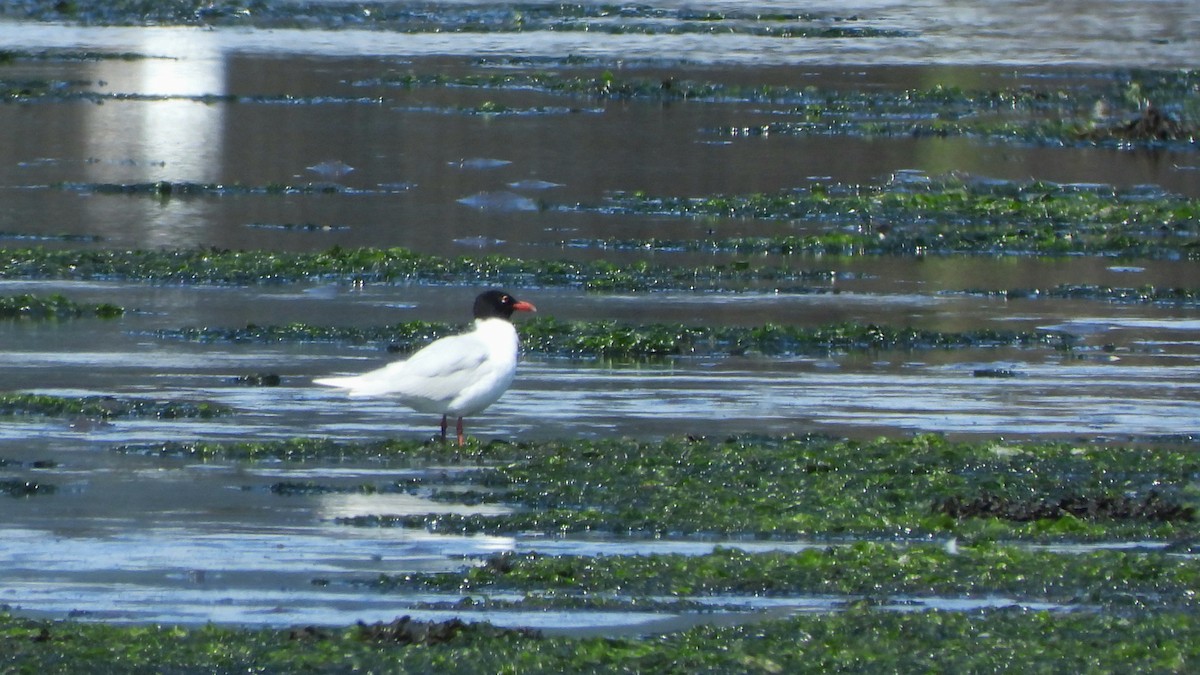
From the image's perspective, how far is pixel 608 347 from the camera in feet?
41.8

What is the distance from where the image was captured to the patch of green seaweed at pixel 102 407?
1063 centimetres

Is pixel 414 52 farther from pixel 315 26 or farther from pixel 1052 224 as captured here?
pixel 1052 224

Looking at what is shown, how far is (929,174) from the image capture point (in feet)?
68.7

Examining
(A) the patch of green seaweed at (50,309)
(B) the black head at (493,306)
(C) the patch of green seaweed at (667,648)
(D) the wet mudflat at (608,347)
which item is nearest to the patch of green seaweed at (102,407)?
(D) the wet mudflat at (608,347)

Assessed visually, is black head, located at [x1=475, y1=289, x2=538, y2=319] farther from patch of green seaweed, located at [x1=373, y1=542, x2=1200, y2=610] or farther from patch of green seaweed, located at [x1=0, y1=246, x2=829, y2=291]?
patch of green seaweed, located at [x1=0, y1=246, x2=829, y2=291]

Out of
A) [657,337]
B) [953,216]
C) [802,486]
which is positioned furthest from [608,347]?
[953,216]

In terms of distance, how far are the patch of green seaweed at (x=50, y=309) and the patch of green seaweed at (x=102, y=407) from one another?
2814 millimetres

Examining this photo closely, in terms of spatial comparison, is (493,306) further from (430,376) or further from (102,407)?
(102,407)

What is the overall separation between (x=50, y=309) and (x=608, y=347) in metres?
3.24

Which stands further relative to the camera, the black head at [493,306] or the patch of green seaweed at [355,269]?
the patch of green seaweed at [355,269]

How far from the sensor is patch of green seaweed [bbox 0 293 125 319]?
13.7 meters

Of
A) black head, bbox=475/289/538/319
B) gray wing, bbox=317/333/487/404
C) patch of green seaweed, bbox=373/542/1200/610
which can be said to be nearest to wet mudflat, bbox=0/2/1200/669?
patch of green seaweed, bbox=373/542/1200/610

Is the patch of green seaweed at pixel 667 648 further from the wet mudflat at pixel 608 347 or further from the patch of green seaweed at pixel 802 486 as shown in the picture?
the patch of green seaweed at pixel 802 486

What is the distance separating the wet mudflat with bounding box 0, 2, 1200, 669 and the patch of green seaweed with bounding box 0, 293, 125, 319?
50mm
